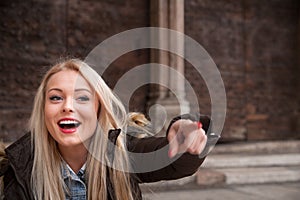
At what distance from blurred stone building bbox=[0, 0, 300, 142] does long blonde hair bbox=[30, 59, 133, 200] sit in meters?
2.80

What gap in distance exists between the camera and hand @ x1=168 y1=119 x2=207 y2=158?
725mm

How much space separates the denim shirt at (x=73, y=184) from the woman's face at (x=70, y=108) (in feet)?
0.26

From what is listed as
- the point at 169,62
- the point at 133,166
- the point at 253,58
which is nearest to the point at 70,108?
the point at 133,166

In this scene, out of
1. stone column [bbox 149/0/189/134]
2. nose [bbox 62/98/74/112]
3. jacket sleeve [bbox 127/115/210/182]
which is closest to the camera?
jacket sleeve [bbox 127/115/210/182]

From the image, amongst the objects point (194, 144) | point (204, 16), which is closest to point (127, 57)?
point (204, 16)

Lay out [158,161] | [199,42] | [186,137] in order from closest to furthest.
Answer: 1. [186,137]
2. [158,161]
3. [199,42]

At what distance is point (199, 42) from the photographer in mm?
5180

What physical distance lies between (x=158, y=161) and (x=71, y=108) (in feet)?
0.88

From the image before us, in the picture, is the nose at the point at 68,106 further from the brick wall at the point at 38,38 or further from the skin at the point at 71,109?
the brick wall at the point at 38,38

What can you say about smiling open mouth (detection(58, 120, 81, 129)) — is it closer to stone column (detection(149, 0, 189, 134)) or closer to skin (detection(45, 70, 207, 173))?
skin (detection(45, 70, 207, 173))

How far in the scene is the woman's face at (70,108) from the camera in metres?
1.03

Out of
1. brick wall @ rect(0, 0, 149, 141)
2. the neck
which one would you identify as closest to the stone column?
brick wall @ rect(0, 0, 149, 141)

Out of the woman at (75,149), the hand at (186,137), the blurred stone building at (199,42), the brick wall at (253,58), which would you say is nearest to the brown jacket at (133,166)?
the woman at (75,149)

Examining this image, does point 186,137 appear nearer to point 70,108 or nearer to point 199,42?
point 70,108
